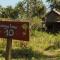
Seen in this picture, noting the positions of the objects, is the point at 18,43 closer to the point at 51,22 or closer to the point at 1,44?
the point at 1,44

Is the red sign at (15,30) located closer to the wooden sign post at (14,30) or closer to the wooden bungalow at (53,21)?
the wooden sign post at (14,30)

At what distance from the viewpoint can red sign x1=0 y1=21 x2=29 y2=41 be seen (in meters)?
7.41

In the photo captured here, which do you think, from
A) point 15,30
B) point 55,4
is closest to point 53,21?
point 55,4

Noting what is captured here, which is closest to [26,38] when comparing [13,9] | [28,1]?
[28,1]

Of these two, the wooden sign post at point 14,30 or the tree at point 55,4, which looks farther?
the tree at point 55,4

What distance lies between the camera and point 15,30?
746 centimetres

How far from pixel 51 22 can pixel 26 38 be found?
37.6m

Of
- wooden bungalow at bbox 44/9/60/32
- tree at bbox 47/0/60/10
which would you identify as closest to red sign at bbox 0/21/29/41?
wooden bungalow at bbox 44/9/60/32

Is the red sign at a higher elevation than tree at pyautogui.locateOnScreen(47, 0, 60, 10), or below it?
below

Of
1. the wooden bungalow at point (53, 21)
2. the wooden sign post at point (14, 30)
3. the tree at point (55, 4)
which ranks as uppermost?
the tree at point (55, 4)

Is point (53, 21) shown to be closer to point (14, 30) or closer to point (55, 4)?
point (55, 4)

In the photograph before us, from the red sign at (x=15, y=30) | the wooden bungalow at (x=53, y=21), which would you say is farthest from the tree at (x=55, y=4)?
the red sign at (x=15, y=30)

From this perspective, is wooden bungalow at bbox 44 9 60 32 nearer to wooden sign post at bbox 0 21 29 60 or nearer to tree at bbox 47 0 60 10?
tree at bbox 47 0 60 10

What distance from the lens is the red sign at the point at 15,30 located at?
7406 millimetres
